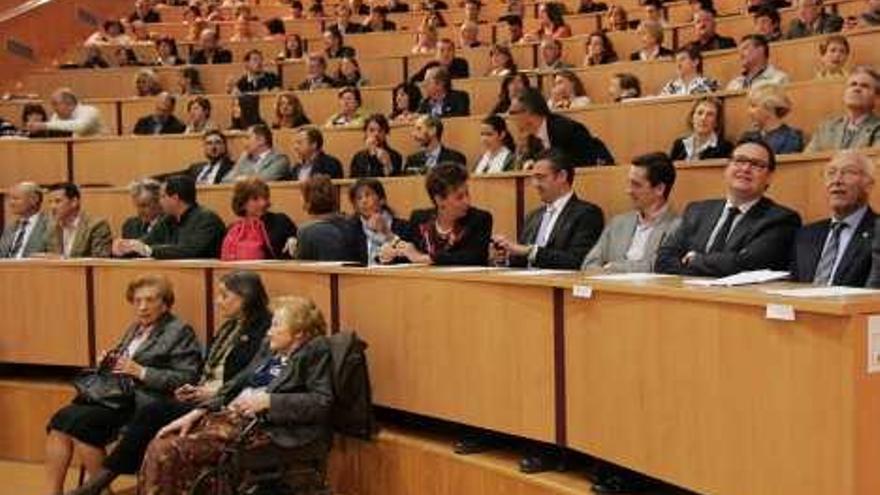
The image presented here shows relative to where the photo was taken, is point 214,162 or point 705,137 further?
point 214,162

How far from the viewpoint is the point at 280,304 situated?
3941 mm

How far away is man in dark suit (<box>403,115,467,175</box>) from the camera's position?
5988mm

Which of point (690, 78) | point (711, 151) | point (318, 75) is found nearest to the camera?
point (711, 151)

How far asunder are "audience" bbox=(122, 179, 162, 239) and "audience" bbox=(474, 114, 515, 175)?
1.34 metres

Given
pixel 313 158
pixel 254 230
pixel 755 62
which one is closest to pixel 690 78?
pixel 755 62

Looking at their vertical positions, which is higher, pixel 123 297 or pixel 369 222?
pixel 369 222

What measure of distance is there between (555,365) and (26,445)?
8.45 ft

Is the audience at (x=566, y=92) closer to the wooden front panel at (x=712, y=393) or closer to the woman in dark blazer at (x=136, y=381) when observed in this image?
the woman in dark blazer at (x=136, y=381)

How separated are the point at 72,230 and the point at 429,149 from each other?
63.0 inches

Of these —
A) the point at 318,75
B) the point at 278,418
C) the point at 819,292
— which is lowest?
the point at 278,418

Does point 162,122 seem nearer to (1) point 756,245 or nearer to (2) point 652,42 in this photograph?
(2) point 652,42

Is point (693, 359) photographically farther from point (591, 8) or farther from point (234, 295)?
point (591, 8)

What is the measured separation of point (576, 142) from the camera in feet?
17.3

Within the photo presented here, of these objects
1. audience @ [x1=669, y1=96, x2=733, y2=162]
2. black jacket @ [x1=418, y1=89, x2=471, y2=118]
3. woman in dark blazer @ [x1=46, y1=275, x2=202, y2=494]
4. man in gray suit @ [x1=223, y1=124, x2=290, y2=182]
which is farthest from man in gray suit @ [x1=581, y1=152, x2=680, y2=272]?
black jacket @ [x1=418, y1=89, x2=471, y2=118]
